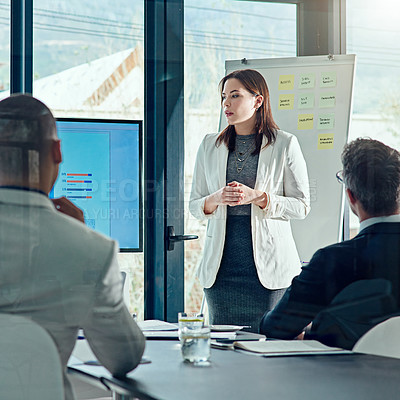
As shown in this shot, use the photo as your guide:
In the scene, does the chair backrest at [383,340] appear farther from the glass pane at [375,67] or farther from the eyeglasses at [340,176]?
the glass pane at [375,67]

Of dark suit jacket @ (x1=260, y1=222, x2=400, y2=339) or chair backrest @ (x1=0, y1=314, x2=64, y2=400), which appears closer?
chair backrest @ (x1=0, y1=314, x2=64, y2=400)

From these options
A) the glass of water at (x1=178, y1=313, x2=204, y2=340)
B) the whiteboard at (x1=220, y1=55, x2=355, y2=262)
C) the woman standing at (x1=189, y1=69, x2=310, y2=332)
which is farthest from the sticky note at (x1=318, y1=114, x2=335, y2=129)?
Answer: the glass of water at (x1=178, y1=313, x2=204, y2=340)

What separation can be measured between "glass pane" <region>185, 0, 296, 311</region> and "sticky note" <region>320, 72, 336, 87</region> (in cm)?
14

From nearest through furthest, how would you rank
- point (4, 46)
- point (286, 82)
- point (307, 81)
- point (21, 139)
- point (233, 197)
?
point (21, 139) → point (4, 46) → point (233, 197) → point (286, 82) → point (307, 81)

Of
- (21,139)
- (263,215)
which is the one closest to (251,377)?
(263,215)

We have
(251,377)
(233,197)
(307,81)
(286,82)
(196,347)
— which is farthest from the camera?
(307,81)

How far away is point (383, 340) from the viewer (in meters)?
1.69

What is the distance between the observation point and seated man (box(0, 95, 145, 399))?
1362mm

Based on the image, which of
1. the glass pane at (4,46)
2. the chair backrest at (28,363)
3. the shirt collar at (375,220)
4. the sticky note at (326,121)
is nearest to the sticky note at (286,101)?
the sticky note at (326,121)

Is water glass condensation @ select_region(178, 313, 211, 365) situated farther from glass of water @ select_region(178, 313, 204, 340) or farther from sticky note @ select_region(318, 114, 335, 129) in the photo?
sticky note @ select_region(318, 114, 335, 129)


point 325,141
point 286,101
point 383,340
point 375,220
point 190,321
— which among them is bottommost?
point 383,340

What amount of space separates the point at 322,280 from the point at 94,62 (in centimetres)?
95

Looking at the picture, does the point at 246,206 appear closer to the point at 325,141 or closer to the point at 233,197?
the point at 233,197

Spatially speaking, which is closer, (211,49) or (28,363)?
(28,363)
